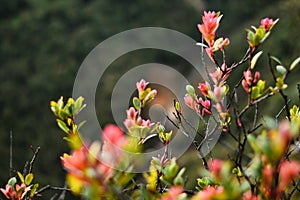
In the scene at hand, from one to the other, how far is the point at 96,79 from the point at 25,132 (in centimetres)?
102

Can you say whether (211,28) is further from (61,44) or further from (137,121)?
(61,44)

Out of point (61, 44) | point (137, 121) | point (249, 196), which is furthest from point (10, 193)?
point (61, 44)

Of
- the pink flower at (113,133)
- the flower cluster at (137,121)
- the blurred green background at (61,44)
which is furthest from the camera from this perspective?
the blurred green background at (61,44)

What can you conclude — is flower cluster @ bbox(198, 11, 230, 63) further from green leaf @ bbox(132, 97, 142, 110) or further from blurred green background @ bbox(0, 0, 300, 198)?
blurred green background @ bbox(0, 0, 300, 198)

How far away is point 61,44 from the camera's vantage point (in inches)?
222

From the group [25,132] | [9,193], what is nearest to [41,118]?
[25,132]

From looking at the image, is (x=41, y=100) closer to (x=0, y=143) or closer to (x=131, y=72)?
(x=0, y=143)

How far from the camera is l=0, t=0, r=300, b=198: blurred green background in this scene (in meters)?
4.62


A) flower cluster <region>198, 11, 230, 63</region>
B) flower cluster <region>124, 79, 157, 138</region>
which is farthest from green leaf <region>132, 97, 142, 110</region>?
flower cluster <region>198, 11, 230, 63</region>

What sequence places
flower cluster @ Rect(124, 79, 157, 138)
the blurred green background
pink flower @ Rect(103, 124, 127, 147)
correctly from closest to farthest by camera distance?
pink flower @ Rect(103, 124, 127, 147) → flower cluster @ Rect(124, 79, 157, 138) → the blurred green background

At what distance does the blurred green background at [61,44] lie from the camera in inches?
182

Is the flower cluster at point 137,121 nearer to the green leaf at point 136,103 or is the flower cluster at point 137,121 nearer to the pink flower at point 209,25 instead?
the green leaf at point 136,103

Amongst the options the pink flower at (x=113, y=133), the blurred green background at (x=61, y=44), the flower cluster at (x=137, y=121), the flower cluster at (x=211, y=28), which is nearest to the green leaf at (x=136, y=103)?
the flower cluster at (x=137, y=121)

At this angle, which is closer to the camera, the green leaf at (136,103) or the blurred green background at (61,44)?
the green leaf at (136,103)
